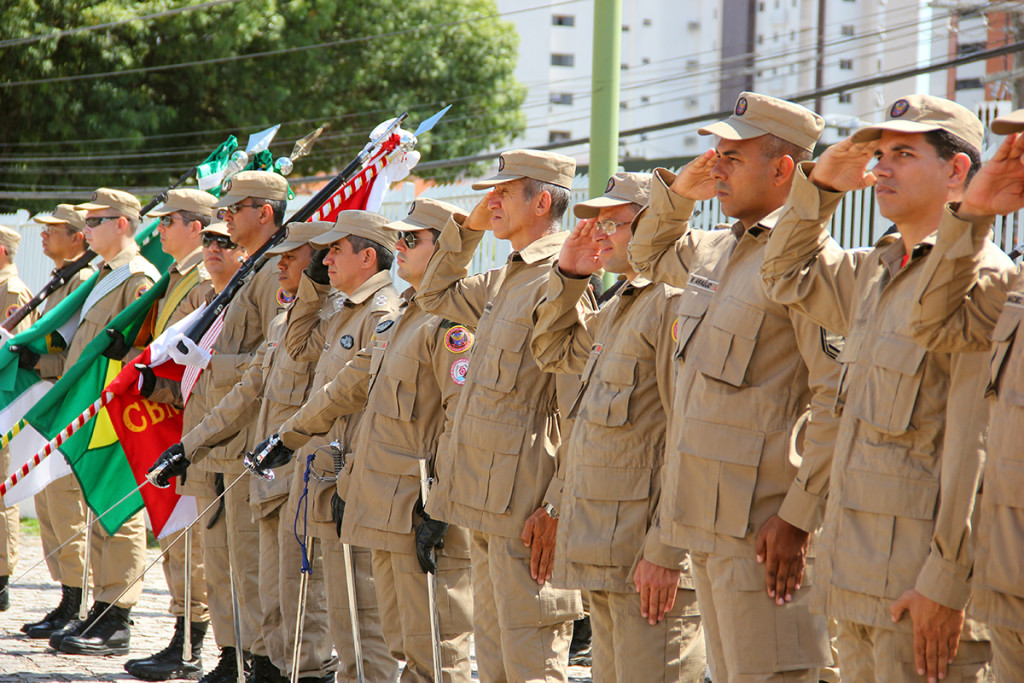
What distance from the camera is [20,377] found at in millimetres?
8867

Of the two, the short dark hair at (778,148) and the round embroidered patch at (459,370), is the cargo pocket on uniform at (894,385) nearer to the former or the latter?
the short dark hair at (778,148)

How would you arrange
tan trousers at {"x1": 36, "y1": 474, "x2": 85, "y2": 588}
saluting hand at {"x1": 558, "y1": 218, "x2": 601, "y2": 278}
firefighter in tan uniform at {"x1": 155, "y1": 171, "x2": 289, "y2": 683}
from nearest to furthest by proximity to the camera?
saluting hand at {"x1": 558, "y1": 218, "x2": 601, "y2": 278} < firefighter in tan uniform at {"x1": 155, "y1": 171, "x2": 289, "y2": 683} < tan trousers at {"x1": 36, "y1": 474, "x2": 85, "y2": 588}

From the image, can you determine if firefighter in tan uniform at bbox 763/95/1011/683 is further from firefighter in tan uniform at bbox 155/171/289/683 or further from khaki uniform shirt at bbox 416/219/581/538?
firefighter in tan uniform at bbox 155/171/289/683

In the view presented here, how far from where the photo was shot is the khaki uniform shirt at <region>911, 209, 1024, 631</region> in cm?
281

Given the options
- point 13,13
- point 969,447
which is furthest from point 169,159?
point 969,447

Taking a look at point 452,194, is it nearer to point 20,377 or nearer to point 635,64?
point 20,377

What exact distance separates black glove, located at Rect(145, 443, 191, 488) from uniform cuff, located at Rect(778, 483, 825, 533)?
375 centimetres

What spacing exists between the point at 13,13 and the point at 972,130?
66.9 ft

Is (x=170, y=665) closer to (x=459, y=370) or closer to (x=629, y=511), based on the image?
(x=459, y=370)

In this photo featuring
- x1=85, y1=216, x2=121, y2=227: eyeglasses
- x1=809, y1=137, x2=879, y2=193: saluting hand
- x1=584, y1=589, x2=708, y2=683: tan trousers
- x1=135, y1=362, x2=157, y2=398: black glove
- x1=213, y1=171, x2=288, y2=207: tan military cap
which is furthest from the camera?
x1=85, y1=216, x2=121, y2=227: eyeglasses

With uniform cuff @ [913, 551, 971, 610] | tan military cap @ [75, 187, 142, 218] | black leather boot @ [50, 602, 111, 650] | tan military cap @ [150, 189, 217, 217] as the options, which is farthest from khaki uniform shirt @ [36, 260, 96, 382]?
uniform cuff @ [913, 551, 971, 610]

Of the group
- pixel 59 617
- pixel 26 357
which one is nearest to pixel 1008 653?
pixel 59 617

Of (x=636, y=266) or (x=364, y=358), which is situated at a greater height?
(x=636, y=266)

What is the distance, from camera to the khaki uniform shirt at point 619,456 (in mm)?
4078
